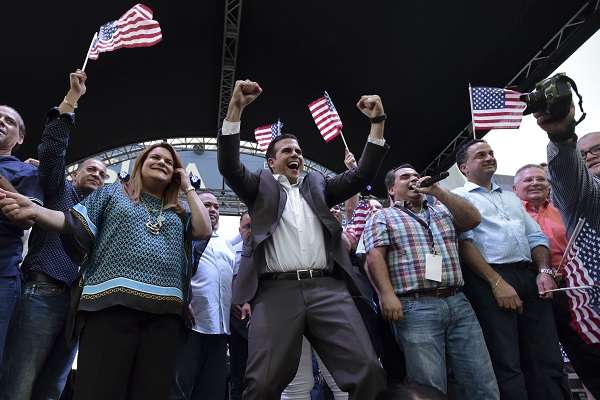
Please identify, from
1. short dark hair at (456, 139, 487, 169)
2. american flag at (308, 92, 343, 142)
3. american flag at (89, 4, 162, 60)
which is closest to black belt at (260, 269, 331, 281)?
short dark hair at (456, 139, 487, 169)

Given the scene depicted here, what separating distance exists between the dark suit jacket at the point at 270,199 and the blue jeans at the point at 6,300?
1044mm

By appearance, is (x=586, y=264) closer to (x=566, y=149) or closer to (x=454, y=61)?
(x=566, y=149)

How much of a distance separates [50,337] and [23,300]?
0.23 metres

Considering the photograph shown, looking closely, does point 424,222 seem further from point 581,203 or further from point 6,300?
→ point 6,300

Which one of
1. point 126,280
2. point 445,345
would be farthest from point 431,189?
point 126,280

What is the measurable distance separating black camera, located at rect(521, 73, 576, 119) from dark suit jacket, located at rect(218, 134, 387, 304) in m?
0.85

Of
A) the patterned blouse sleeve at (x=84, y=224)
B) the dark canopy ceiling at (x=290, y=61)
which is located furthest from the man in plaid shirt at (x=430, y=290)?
the dark canopy ceiling at (x=290, y=61)

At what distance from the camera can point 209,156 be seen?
46.5 feet

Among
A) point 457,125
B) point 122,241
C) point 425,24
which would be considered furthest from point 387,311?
point 457,125

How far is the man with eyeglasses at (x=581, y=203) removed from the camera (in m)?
1.76

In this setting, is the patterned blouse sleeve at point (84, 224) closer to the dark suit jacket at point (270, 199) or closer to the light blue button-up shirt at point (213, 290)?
the dark suit jacket at point (270, 199)

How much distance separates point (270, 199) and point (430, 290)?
99 cm

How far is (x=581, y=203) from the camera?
1961 millimetres

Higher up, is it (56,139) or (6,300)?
(56,139)
